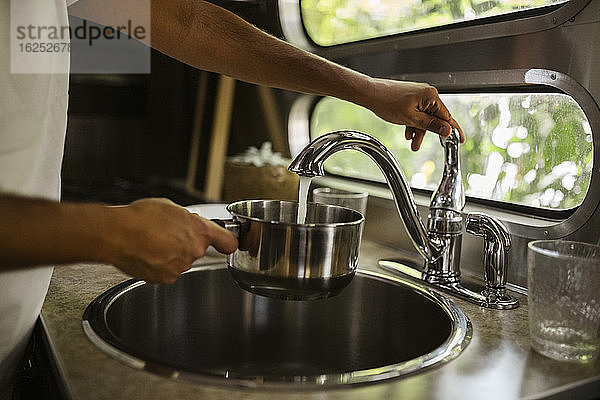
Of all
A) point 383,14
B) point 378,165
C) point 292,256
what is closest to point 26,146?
point 292,256

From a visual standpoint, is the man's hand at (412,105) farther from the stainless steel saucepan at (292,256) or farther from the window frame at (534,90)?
the stainless steel saucepan at (292,256)

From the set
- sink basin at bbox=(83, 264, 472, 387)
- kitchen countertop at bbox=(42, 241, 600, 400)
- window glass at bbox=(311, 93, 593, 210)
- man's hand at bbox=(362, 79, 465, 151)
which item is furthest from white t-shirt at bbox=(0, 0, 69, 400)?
window glass at bbox=(311, 93, 593, 210)

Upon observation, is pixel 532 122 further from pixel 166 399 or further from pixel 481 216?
pixel 166 399

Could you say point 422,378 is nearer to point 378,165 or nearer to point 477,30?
point 378,165

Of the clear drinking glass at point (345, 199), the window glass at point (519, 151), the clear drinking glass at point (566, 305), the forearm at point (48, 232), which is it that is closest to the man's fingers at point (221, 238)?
the forearm at point (48, 232)

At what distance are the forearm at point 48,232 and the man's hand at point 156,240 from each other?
23mm

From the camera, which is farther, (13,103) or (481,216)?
(481,216)

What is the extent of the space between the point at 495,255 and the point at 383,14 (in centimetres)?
90

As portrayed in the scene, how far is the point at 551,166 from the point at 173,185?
190 cm

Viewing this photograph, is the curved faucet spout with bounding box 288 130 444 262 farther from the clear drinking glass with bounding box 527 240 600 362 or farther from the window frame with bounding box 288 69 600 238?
the clear drinking glass with bounding box 527 240 600 362

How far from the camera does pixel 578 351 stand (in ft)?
2.75

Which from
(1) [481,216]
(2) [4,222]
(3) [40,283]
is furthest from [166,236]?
(1) [481,216]

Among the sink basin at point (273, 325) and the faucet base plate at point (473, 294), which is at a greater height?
the faucet base plate at point (473, 294)

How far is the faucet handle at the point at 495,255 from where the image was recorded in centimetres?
107
